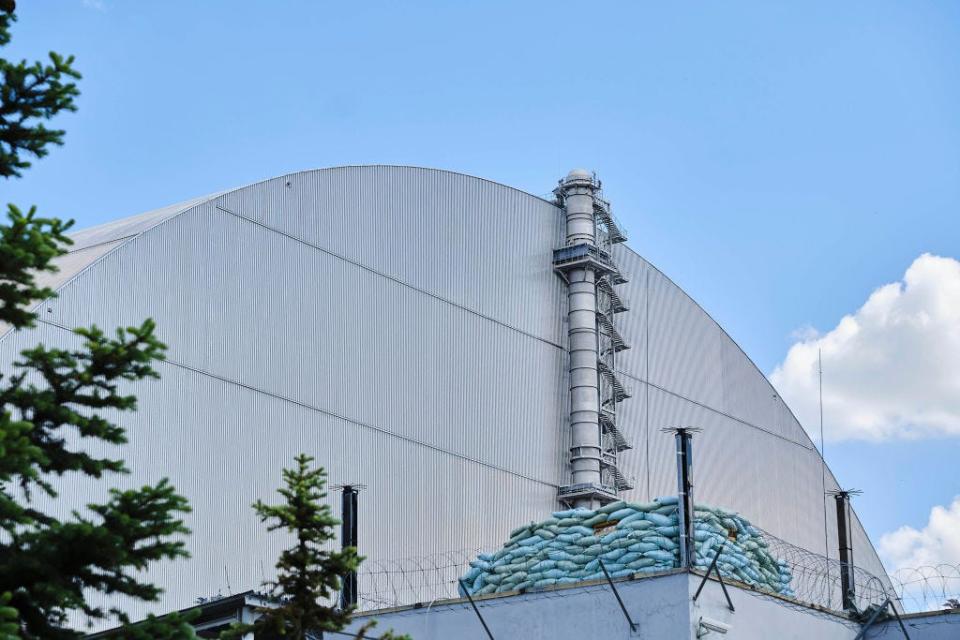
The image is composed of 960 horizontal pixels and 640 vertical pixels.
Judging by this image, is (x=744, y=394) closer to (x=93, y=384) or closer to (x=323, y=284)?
(x=323, y=284)

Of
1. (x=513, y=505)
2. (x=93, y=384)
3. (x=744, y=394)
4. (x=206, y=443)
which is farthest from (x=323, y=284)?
(x=93, y=384)

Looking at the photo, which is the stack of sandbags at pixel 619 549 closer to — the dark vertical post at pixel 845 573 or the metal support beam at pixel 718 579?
the metal support beam at pixel 718 579

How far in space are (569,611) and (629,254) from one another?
25370 millimetres

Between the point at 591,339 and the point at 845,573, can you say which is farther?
the point at 591,339

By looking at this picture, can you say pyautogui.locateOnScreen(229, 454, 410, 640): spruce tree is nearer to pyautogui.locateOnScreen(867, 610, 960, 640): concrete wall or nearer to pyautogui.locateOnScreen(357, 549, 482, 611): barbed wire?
pyautogui.locateOnScreen(867, 610, 960, 640): concrete wall

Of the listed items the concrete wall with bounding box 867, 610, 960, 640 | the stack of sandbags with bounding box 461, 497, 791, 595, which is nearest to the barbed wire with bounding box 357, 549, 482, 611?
the stack of sandbags with bounding box 461, 497, 791, 595

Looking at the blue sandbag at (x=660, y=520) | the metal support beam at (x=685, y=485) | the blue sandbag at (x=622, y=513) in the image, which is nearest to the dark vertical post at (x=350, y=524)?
the blue sandbag at (x=622, y=513)

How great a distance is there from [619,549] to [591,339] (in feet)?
63.6

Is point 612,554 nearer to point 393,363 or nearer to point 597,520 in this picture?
point 597,520

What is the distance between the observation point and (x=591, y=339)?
52.0 metres

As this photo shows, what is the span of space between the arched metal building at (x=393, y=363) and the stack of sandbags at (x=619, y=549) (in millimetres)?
8019

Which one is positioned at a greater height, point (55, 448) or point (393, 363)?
point (393, 363)

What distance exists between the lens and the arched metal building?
3916 centimetres

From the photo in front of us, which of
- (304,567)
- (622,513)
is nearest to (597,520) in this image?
(622,513)
